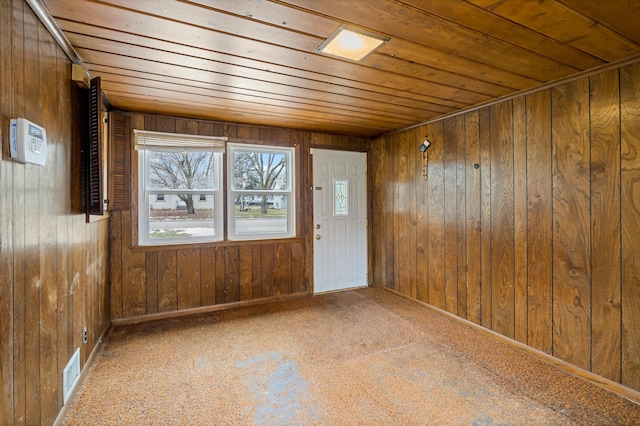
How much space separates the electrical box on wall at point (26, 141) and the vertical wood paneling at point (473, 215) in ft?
11.0

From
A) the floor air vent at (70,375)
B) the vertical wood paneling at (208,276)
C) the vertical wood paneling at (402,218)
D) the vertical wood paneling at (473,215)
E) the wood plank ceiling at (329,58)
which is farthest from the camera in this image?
the vertical wood paneling at (402,218)

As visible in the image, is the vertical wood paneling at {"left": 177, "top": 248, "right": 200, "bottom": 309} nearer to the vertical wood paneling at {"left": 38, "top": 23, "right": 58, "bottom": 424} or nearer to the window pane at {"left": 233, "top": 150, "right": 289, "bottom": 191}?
the window pane at {"left": 233, "top": 150, "right": 289, "bottom": 191}

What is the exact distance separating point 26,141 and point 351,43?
1.70 metres

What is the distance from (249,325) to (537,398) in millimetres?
2484

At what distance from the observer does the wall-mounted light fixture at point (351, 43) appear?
1.73 m

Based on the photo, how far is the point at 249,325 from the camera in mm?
3225

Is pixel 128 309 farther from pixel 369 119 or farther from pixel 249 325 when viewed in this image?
pixel 369 119

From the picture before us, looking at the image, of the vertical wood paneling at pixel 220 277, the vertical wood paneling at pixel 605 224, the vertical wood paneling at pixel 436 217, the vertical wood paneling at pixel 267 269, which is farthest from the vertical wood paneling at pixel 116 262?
the vertical wood paneling at pixel 605 224

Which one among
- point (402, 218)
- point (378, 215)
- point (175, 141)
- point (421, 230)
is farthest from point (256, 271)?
point (421, 230)

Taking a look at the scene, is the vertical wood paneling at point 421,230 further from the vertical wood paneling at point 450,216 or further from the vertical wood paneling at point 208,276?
the vertical wood paneling at point 208,276

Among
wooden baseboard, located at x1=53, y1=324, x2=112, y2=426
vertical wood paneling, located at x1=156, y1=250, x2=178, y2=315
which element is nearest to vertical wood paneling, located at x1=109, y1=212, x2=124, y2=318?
wooden baseboard, located at x1=53, y1=324, x2=112, y2=426

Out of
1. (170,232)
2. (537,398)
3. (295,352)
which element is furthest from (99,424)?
(537,398)

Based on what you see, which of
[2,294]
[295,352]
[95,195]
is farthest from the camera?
[295,352]

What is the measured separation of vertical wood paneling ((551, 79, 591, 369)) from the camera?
227cm
